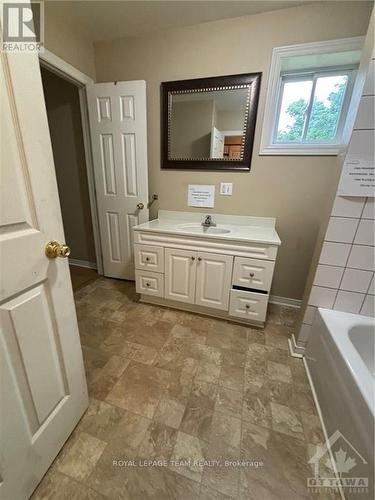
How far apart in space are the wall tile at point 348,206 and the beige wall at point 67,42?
2.31 metres

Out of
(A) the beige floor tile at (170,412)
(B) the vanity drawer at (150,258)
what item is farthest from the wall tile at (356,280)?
(B) the vanity drawer at (150,258)

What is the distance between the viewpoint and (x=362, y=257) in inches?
47.3

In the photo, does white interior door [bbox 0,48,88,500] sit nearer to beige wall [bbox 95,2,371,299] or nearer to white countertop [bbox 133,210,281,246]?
white countertop [bbox 133,210,281,246]

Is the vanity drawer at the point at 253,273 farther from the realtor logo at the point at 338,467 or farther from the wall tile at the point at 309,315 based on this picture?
the realtor logo at the point at 338,467

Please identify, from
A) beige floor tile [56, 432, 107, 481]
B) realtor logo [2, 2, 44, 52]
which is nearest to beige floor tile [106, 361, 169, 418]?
beige floor tile [56, 432, 107, 481]

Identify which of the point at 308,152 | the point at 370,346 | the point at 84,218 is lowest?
the point at 370,346

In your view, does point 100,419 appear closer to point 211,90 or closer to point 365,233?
point 365,233

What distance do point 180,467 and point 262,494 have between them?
1.11 feet

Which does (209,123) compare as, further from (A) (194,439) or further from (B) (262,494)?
(B) (262,494)

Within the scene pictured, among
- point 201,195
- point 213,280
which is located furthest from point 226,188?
point 213,280

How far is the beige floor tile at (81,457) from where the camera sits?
0.87 metres

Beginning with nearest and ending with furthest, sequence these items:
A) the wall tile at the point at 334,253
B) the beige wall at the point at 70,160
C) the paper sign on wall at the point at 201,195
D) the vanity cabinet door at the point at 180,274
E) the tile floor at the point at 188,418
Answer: the tile floor at the point at 188,418, the wall tile at the point at 334,253, the vanity cabinet door at the point at 180,274, the paper sign on wall at the point at 201,195, the beige wall at the point at 70,160

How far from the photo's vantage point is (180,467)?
901mm

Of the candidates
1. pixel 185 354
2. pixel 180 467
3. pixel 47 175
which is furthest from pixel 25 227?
pixel 185 354
